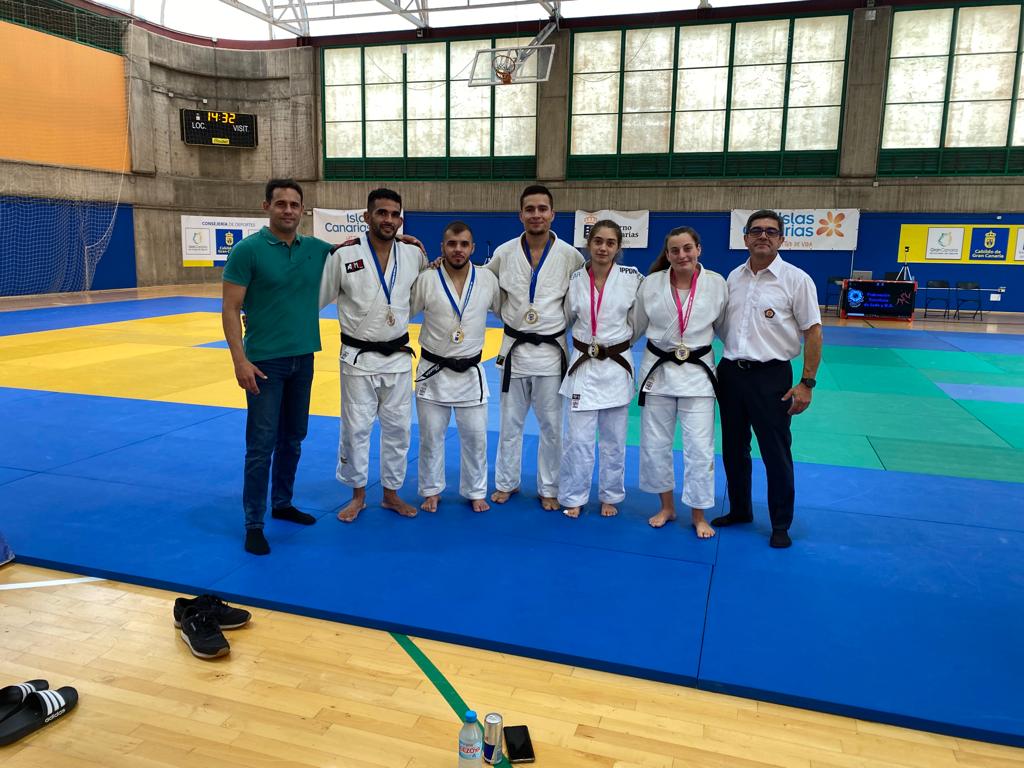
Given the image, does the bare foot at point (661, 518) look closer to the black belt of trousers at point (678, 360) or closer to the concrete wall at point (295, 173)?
the black belt of trousers at point (678, 360)

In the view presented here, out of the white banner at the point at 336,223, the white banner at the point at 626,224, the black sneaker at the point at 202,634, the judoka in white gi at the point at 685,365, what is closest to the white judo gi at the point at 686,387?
the judoka in white gi at the point at 685,365

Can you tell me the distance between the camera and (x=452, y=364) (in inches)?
185

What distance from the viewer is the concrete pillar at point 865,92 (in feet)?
64.7

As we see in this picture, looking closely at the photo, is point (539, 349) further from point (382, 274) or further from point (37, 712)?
point (37, 712)

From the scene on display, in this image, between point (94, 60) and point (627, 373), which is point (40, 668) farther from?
point (94, 60)

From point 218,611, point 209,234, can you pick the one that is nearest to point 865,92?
point 209,234

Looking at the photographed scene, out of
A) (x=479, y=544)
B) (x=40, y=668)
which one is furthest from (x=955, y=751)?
(x=40, y=668)

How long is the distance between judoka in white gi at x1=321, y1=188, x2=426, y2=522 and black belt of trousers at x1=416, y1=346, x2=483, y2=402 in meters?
0.14

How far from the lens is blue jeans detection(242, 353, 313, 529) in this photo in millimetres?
4223

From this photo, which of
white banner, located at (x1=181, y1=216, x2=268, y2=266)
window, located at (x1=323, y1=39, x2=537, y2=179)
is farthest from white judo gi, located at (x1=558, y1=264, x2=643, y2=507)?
white banner, located at (x1=181, y1=216, x2=268, y2=266)

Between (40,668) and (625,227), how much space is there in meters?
21.1

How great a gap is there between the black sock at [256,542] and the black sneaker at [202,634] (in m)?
0.81

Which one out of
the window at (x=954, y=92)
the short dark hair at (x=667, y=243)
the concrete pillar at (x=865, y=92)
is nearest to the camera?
the short dark hair at (x=667, y=243)

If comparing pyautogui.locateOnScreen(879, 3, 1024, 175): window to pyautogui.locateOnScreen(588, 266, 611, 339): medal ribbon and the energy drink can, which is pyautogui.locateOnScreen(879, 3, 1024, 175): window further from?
the energy drink can
